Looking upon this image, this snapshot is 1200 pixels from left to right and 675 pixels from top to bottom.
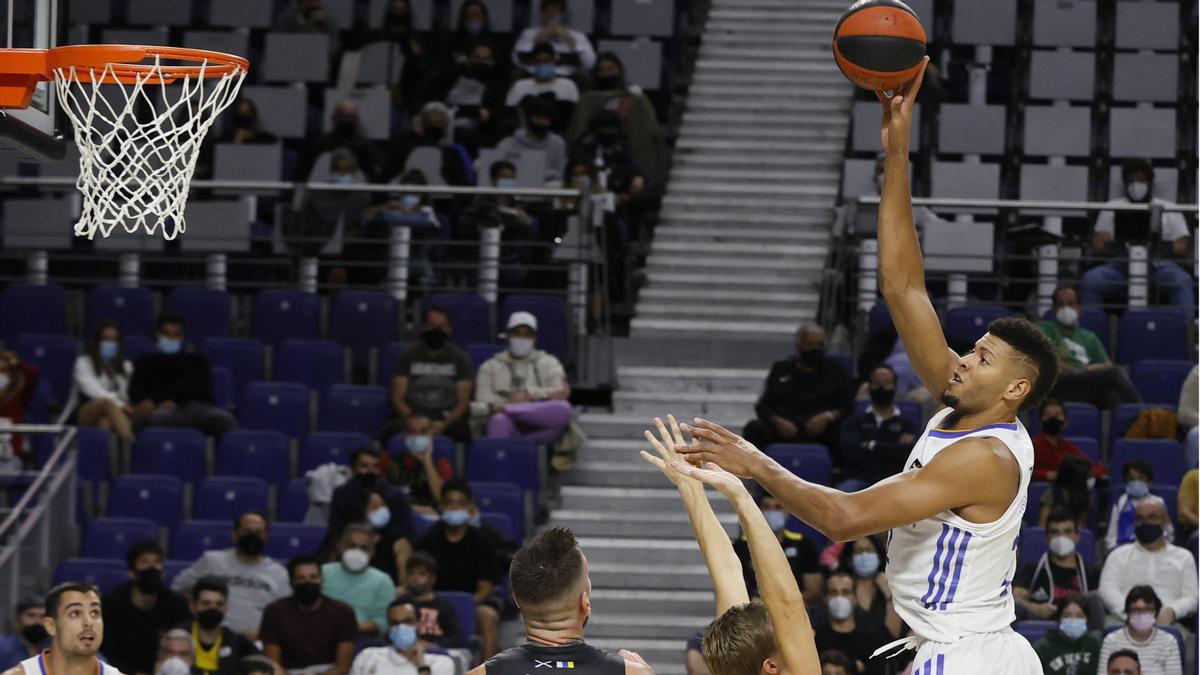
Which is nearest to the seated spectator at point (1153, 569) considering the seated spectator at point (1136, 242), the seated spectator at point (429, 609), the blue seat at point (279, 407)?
the seated spectator at point (1136, 242)

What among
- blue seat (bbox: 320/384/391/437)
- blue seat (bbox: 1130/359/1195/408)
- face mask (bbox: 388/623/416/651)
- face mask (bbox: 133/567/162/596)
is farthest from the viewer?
blue seat (bbox: 1130/359/1195/408)

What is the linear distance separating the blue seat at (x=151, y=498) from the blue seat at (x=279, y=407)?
0.83 meters

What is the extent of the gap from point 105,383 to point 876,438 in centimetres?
498

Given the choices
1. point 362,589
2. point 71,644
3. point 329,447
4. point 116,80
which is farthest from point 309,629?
point 116,80

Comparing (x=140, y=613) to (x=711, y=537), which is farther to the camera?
(x=140, y=613)

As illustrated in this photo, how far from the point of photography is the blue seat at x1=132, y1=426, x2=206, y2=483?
464 inches

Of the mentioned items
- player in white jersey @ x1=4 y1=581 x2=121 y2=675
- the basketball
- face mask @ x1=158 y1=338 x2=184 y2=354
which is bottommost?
player in white jersey @ x1=4 y1=581 x2=121 y2=675

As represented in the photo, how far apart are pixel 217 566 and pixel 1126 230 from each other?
7036mm

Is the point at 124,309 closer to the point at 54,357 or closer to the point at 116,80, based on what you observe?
the point at 54,357

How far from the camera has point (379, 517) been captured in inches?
425

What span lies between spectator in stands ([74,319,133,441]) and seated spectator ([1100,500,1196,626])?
6080 mm

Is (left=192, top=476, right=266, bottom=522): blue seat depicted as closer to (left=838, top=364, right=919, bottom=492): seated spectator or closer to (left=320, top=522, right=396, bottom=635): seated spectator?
(left=320, top=522, right=396, bottom=635): seated spectator

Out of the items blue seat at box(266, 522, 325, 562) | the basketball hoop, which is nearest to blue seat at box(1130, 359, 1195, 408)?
blue seat at box(266, 522, 325, 562)

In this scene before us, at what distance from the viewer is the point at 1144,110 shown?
1494cm
